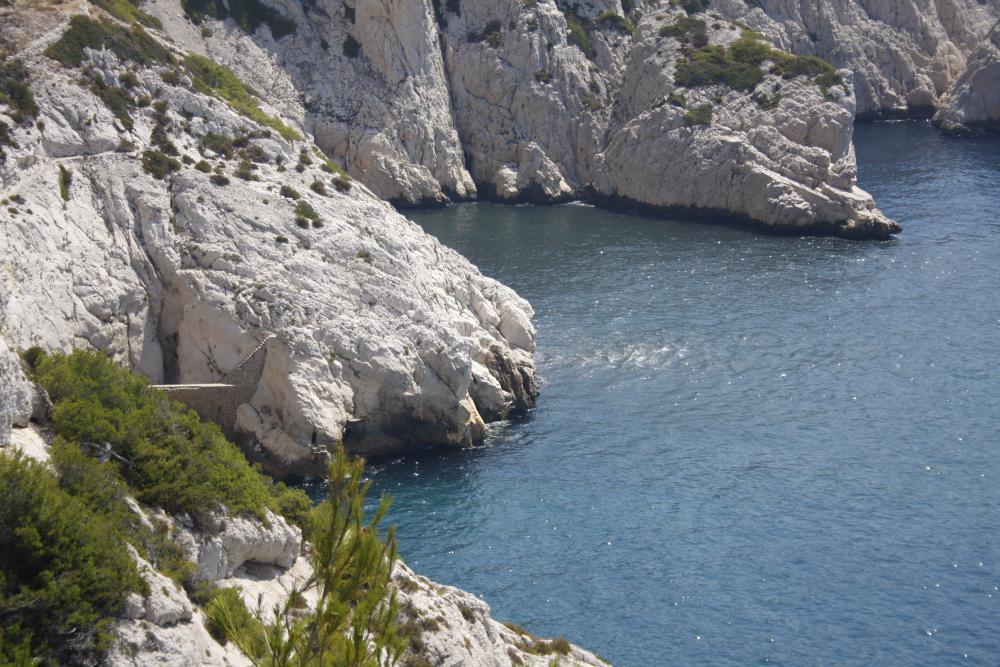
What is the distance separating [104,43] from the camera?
191 feet

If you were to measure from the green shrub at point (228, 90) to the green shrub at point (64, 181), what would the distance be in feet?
39.6

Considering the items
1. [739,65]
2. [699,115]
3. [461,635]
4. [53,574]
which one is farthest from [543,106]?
[53,574]

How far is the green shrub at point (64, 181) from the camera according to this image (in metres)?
49.6

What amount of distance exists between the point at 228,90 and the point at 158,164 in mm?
14998

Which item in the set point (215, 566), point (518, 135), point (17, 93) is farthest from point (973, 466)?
point (518, 135)

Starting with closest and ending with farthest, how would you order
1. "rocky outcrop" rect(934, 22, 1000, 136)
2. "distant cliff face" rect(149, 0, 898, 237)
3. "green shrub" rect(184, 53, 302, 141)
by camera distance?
"green shrub" rect(184, 53, 302, 141), "distant cliff face" rect(149, 0, 898, 237), "rocky outcrop" rect(934, 22, 1000, 136)

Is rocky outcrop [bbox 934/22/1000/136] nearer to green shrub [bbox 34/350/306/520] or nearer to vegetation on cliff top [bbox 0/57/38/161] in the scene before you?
vegetation on cliff top [bbox 0/57/38/161]

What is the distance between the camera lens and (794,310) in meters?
69.3

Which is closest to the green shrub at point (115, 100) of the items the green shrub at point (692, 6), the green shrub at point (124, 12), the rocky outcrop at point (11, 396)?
the green shrub at point (124, 12)

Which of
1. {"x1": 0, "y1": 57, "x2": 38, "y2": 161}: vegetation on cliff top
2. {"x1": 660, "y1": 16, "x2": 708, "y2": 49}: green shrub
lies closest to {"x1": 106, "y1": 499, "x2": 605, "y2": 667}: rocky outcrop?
{"x1": 0, "y1": 57, "x2": 38, "y2": 161}: vegetation on cliff top

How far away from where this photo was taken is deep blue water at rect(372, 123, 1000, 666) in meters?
38.5

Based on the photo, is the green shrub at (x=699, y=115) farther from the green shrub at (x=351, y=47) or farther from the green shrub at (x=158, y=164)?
the green shrub at (x=158, y=164)

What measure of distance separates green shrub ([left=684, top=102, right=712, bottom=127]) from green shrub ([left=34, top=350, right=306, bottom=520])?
71643mm

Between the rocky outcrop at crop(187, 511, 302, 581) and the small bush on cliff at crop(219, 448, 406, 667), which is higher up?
the small bush on cliff at crop(219, 448, 406, 667)
